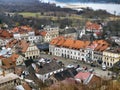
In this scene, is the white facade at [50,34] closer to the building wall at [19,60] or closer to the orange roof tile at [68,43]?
the orange roof tile at [68,43]

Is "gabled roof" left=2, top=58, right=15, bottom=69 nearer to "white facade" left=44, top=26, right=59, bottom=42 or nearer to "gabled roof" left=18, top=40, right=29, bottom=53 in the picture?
"gabled roof" left=18, top=40, right=29, bottom=53

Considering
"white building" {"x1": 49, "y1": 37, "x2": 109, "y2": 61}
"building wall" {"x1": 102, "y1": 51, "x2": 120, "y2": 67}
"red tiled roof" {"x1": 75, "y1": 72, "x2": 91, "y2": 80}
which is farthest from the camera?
"white building" {"x1": 49, "y1": 37, "x2": 109, "y2": 61}

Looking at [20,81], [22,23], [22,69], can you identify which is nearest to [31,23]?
[22,23]

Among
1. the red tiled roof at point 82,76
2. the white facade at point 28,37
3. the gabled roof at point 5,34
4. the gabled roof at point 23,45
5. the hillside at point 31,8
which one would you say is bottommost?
the hillside at point 31,8

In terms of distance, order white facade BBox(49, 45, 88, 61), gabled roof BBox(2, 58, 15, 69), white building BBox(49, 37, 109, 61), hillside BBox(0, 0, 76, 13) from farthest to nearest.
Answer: hillside BBox(0, 0, 76, 13) → white facade BBox(49, 45, 88, 61) → white building BBox(49, 37, 109, 61) → gabled roof BBox(2, 58, 15, 69)

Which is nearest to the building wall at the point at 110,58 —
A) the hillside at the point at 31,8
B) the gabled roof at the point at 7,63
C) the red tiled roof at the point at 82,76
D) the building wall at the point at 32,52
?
the red tiled roof at the point at 82,76

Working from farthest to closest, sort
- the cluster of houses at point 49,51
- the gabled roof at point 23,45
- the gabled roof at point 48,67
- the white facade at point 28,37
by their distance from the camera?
the white facade at point 28,37
the gabled roof at point 23,45
the gabled roof at point 48,67
the cluster of houses at point 49,51

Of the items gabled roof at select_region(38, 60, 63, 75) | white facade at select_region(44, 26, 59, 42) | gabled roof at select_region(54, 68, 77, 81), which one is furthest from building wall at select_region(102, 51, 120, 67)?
white facade at select_region(44, 26, 59, 42)

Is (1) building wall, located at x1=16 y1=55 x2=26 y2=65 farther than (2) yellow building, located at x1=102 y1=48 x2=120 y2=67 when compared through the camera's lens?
No

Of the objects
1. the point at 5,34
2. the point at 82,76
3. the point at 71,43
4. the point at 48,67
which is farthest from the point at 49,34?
the point at 82,76
